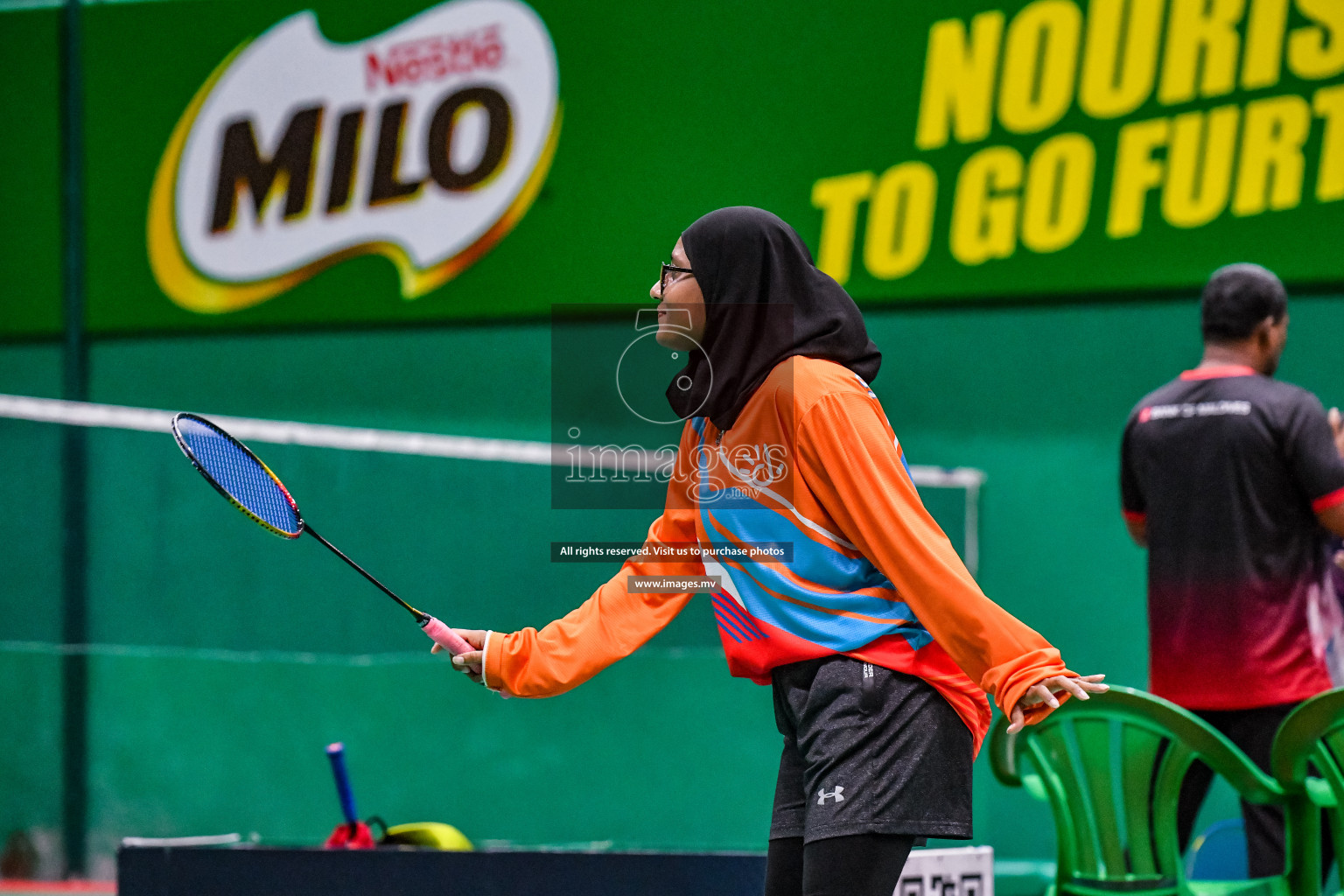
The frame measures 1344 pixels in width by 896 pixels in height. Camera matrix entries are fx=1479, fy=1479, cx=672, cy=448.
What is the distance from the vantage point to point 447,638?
2363 millimetres

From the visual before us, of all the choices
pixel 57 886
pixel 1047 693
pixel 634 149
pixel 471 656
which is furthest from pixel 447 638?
pixel 634 149

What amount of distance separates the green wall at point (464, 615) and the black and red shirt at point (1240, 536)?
1930 millimetres

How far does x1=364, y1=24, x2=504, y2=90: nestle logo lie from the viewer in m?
6.51

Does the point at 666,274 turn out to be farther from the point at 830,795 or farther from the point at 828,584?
the point at 830,795

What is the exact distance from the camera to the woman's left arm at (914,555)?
6.07 feet

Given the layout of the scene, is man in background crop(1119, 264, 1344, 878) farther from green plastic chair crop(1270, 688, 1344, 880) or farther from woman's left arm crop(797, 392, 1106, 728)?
A: woman's left arm crop(797, 392, 1106, 728)

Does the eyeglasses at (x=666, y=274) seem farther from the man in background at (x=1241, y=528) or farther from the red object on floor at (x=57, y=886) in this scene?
the red object on floor at (x=57, y=886)

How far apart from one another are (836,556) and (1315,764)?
116cm

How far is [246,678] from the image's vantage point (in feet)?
15.4

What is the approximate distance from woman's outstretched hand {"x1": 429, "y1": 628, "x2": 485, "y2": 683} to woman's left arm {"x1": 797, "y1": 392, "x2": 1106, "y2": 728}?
2.14ft

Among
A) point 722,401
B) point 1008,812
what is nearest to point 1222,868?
point 1008,812

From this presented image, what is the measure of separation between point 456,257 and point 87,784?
2.67 m

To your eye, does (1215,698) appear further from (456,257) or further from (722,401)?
(456,257)

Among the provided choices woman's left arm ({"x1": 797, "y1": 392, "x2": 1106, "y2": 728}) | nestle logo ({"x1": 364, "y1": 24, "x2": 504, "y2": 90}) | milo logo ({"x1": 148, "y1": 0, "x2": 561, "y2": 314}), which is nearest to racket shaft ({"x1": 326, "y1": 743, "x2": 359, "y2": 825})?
woman's left arm ({"x1": 797, "y1": 392, "x2": 1106, "y2": 728})
